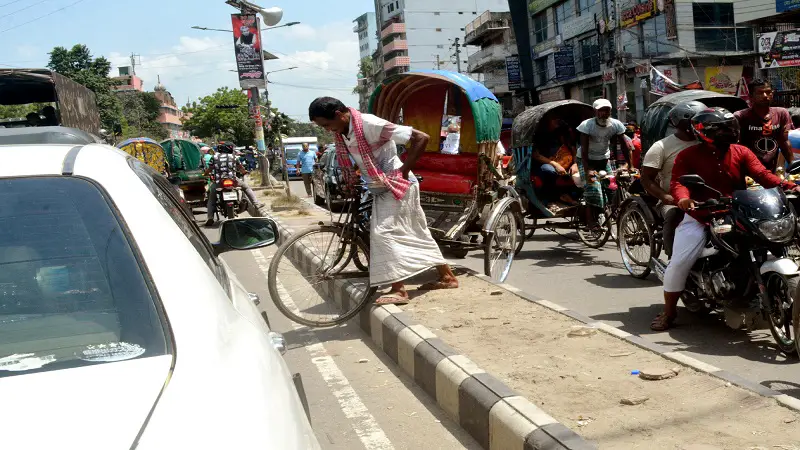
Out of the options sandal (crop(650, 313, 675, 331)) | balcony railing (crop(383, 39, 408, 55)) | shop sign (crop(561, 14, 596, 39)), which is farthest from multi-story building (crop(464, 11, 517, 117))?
sandal (crop(650, 313, 675, 331))

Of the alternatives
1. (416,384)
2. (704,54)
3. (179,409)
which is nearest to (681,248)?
(416,384)

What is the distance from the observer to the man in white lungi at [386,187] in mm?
6219

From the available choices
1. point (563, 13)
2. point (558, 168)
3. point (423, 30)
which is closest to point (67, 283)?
point (558, 168)

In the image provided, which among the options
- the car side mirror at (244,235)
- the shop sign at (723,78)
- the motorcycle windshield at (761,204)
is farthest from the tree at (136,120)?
the car side mirror at (244,235)

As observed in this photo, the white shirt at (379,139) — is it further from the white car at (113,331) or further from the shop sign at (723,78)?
the shop sign at (723,78)

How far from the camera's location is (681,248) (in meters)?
5.52

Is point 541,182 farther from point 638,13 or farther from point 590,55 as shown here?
point 590,55

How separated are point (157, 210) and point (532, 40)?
53212mm

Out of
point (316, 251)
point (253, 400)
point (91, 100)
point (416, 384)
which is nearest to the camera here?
point (253, 400)

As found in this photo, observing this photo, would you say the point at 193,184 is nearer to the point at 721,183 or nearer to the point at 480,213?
the point at 480,213

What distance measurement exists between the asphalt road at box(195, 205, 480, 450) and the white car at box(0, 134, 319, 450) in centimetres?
210

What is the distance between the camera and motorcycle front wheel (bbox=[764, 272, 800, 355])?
15.3ft

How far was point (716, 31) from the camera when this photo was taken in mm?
36625

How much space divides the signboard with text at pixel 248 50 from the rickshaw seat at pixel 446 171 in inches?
604
